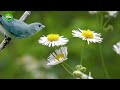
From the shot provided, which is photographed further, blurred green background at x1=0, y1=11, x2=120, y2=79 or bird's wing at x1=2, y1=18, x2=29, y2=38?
blurred green background at x1=0, y1=11, x2=120, y2=79

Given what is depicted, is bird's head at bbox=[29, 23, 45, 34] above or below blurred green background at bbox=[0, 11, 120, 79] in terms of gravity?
below

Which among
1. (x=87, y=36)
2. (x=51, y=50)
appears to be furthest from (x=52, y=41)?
(x=51, y=50)

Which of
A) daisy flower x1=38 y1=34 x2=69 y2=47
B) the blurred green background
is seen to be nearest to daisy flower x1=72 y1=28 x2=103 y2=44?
daisy flower x1=38 y1=34 x2=69 y2=47

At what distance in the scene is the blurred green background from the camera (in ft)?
4.76

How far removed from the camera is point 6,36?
82 centimetres

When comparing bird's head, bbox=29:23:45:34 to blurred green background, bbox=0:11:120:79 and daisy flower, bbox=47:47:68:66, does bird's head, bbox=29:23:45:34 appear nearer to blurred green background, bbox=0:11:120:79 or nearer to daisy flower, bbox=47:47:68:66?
daisy flower, bbox=47:47:68:66

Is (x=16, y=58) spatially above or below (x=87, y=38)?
above

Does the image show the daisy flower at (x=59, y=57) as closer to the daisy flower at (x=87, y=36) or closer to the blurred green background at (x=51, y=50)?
the daisy flower at (x=87, y=36)

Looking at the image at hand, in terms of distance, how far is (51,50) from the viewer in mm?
1447

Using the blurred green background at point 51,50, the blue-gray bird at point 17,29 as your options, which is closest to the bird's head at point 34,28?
the blue-gray bird at point 17,29

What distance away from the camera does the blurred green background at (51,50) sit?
1452 millimetres

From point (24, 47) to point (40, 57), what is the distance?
0.10 m
